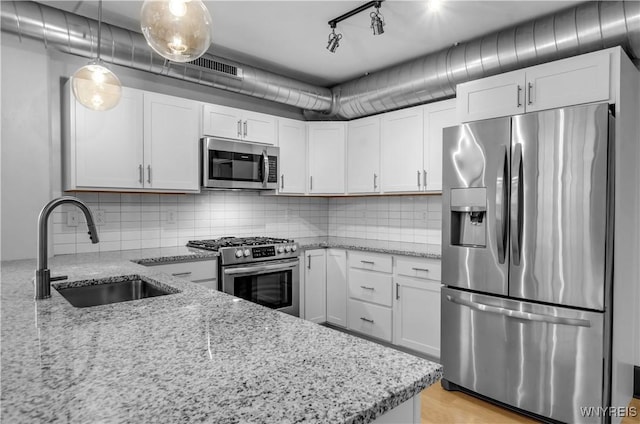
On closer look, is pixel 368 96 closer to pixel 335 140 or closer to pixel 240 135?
pixel 335 140

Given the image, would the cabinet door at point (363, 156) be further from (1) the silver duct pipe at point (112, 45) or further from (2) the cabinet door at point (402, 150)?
(1) the silver duct pipe at point (112, 45)

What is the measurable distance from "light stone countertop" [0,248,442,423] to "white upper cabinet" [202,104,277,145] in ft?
7.70

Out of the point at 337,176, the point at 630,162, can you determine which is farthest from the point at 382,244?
the point at 630,162

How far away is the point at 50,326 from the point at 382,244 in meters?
3.03

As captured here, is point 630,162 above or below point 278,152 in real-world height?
below

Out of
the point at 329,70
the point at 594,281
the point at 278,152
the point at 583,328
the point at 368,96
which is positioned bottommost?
the point at 583,328

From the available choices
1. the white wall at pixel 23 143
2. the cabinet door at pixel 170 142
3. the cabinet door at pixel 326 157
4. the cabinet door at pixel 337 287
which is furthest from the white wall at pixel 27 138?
the cabinet door at pixel 337 287

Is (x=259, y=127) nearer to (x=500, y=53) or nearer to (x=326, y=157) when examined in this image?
(x=326, y=157)

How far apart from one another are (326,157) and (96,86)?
2.29 metres

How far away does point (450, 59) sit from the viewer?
306 cm

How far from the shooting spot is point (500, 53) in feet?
9.03

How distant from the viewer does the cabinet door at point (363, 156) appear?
3.86 metres

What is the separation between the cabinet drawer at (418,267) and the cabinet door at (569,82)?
1.33 m

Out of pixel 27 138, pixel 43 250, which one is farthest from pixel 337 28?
pixel 43 250
